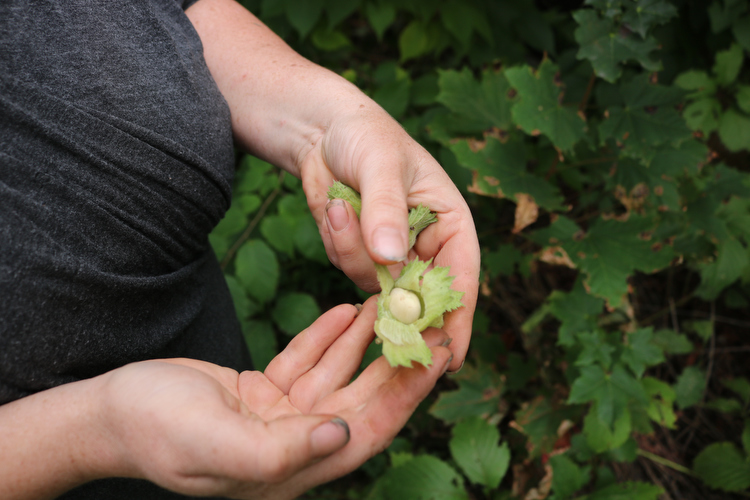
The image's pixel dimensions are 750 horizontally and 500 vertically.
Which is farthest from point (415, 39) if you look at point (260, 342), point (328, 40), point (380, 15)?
point (260, 342)

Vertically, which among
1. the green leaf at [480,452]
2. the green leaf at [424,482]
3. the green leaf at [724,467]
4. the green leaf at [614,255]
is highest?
the green leaf at [614,255]

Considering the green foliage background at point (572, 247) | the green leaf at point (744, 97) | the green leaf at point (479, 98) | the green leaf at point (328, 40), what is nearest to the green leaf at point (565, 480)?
the green foliage background at point (572, 247)

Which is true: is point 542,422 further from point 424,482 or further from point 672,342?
point 672,342

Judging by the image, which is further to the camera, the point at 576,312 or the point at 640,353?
the point at 576,312

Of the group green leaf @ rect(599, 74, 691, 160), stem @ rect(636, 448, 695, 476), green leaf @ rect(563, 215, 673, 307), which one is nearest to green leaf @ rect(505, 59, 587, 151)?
green leaf @ rect(599, 74, 691, 160)

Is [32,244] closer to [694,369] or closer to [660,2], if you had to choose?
[660,2]

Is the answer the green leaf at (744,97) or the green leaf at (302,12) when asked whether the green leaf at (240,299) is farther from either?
the green leaf at (744,97)
